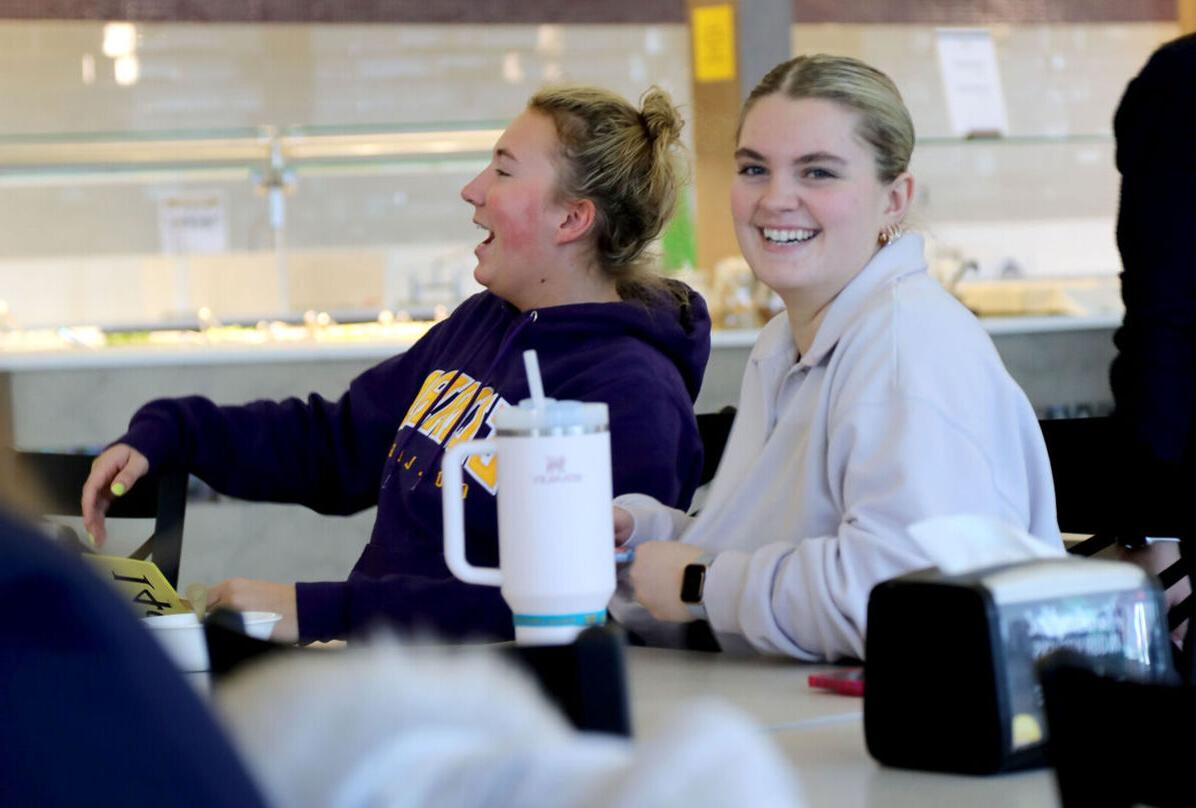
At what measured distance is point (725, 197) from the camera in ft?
12.8

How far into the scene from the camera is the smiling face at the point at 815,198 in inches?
59.6

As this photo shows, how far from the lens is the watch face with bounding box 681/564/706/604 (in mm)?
1321

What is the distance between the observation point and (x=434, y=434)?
1819 millimetres

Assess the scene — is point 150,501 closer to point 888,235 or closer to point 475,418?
point 475,418

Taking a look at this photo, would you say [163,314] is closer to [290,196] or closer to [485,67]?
[290,196]

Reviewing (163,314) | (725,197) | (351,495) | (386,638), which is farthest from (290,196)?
(386,638)

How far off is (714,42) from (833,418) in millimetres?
2574

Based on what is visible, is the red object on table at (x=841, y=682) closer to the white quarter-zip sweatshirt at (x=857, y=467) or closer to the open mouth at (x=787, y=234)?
the white quarter-zip sweatshirt at (x=857, y=467)

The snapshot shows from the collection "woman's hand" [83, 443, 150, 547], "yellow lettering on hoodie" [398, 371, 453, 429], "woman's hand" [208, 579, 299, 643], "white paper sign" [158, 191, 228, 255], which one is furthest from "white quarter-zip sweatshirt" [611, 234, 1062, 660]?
"white paper sign" [158, 191, 228, 255]

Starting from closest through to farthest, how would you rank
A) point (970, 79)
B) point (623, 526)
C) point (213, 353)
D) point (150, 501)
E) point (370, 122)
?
point (623, 526) < point (150, 501) < point (213, 353) < point (970, 79) < point (370, 122)

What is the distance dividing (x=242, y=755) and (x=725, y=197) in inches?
144

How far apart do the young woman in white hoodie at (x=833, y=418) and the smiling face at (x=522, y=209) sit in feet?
1.27

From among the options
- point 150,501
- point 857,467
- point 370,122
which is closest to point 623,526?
point 857,467

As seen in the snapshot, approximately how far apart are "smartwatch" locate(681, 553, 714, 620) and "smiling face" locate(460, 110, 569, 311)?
72 centimetres
